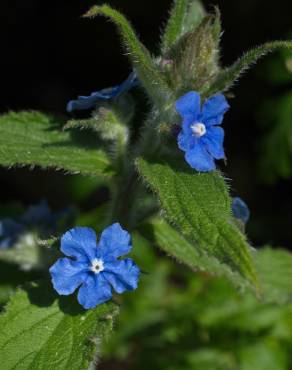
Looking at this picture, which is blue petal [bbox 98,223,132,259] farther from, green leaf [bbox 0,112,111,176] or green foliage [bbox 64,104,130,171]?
green foliage [bbox 64,104,130,171]

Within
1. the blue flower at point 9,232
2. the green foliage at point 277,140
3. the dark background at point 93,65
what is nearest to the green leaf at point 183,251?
the blue flower at point 9,232

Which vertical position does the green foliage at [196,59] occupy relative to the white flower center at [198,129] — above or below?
above

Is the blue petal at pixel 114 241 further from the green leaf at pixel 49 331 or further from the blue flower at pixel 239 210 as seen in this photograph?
the blue flower at pixel 239 210

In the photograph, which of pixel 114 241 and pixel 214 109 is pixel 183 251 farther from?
pixel 214 109

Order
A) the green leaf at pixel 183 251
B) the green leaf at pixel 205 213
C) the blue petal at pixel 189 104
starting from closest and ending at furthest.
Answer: the green leaf at pixel 205 213 < the blue petal at pixel 189 104 < the green leaf at pixel 183 251

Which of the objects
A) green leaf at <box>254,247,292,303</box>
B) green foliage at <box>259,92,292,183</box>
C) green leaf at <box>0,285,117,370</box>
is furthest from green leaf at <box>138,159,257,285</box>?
green foliage at <box>259,92,292,183</box>

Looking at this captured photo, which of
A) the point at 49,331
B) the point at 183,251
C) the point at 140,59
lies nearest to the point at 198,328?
the point at 183,251
